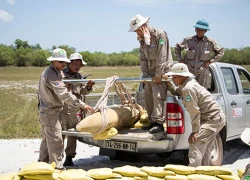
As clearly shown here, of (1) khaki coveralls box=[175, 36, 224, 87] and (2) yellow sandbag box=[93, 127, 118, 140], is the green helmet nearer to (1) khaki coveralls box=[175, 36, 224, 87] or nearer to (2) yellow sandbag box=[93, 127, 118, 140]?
(1) khaki coveralls box=[175, 36, 224, 87]

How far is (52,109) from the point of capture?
17.9ft

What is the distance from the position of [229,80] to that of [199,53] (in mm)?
776

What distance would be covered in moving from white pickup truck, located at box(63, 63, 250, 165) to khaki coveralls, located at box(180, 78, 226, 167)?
37cm

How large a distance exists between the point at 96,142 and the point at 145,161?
1590 millimetres

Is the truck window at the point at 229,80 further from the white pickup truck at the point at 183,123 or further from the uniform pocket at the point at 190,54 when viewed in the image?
the uniform pocket at the point at 190,54

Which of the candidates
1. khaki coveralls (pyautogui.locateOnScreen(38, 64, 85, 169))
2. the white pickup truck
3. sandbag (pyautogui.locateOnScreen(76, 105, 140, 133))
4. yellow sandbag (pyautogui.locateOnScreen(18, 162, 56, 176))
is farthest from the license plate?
yellow sandbag (pyautogui.locateOnScreen(18, 162, 56, 176))

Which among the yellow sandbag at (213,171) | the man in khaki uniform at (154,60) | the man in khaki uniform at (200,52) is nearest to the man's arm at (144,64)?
the man in khaki uniform at (154,60)

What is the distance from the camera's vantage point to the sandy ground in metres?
6.57

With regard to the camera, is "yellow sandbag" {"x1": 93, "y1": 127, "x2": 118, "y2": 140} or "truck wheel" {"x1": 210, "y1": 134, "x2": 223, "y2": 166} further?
"truck wheel" {"x1": 210, "y1": 134, "x2": 223, "y2": 166}

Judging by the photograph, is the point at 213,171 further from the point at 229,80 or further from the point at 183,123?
the point at 229,80

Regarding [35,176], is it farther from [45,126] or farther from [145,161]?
[145,161]

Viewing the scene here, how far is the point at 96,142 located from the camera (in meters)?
5.76

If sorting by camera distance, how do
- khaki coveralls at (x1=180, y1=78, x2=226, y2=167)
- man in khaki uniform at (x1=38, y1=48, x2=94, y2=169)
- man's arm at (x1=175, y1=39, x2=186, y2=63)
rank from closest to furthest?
khaki coveralls at (x1=180, y1=78, x2=226, y2=167), man in khaki uniform at (x1=38, y1=48, x2=94, y2=169), man's arm at (x1=175, y1=39, x2=186, y2=63)

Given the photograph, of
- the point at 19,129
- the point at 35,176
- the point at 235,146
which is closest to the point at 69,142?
the point at 35,176
